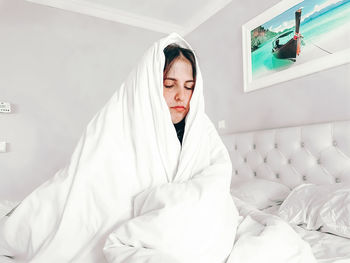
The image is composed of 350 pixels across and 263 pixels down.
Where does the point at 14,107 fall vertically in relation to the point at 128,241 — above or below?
above

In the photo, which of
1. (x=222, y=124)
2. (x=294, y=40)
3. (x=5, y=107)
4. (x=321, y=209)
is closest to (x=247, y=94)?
(x=222, y=124)

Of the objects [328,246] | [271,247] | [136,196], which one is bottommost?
[328,246]

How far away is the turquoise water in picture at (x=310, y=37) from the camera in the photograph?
1488 mm

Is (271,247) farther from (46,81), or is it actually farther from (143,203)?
(46,81)

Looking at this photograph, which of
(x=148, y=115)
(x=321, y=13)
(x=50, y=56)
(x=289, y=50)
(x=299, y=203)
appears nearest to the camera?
(x=148, y=115)

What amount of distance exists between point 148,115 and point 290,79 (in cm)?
146

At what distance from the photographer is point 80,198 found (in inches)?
26.1

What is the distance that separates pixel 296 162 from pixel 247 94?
0.80 meters

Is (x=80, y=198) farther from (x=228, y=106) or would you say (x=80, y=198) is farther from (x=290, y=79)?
(x=228, y=106)

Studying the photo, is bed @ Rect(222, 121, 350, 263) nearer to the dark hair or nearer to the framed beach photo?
the framed beach photo

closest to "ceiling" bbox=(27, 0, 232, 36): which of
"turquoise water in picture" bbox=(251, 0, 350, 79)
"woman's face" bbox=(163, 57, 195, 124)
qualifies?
"turquoise water in picture" bbox=(251, 0, 350, 79)

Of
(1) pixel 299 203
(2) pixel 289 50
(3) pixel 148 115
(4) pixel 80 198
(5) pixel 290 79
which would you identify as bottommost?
(1) pixel 299 203

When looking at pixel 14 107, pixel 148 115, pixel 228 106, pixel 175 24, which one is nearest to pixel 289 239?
pixel 148 115

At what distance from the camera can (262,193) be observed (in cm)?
156
